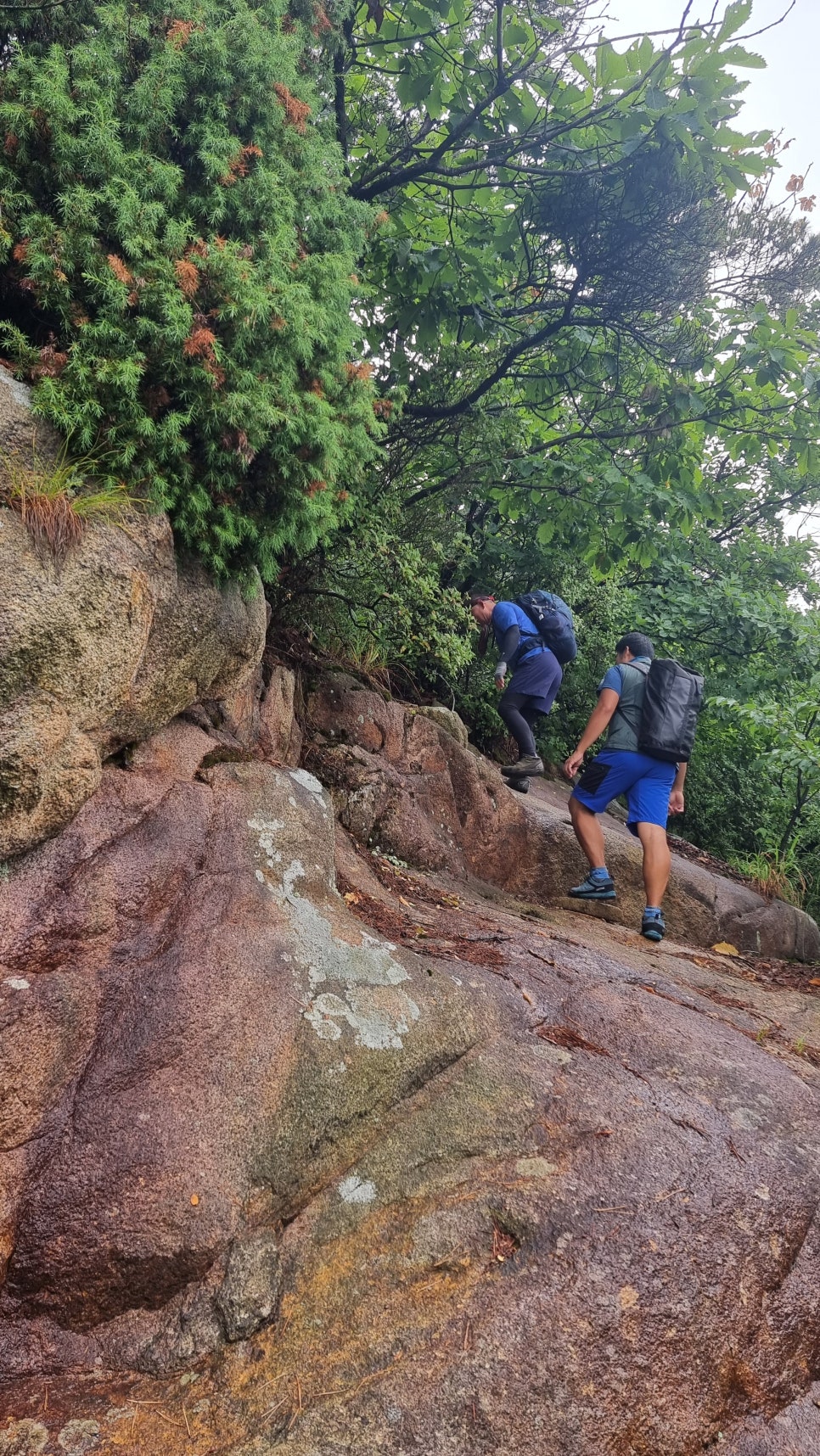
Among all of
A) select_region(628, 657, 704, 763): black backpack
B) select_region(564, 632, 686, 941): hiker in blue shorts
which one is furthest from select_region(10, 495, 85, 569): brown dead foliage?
select_region(628, 657, 704, 763): black backpack

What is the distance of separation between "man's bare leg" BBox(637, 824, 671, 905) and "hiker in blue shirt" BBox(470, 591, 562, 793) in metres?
1.95

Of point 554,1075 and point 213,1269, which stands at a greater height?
point 554,1075

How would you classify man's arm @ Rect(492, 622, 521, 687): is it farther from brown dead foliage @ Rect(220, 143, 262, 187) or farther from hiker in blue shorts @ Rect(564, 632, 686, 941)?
brown dead foliage @ Rect(220, 143, 262, 187)

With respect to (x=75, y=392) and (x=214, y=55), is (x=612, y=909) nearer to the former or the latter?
(x=75, y=392)

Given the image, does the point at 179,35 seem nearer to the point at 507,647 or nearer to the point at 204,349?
the point at 204,349

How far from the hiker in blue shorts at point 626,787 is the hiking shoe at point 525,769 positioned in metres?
1.34

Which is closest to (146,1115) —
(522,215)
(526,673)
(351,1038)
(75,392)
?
(351,1038)

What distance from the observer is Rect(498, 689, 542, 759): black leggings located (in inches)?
301

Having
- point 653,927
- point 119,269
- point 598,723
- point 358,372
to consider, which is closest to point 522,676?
point 598,723

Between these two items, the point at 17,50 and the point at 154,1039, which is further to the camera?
the point at 17,50

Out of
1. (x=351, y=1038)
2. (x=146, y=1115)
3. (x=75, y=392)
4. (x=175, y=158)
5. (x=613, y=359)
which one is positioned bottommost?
(x=146, y=1115)

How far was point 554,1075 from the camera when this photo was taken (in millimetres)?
3346

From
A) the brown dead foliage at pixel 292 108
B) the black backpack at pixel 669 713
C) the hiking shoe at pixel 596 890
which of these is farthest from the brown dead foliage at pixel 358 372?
the hiking shoe at pixel 596 890

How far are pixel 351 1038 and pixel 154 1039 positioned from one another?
779 mm
